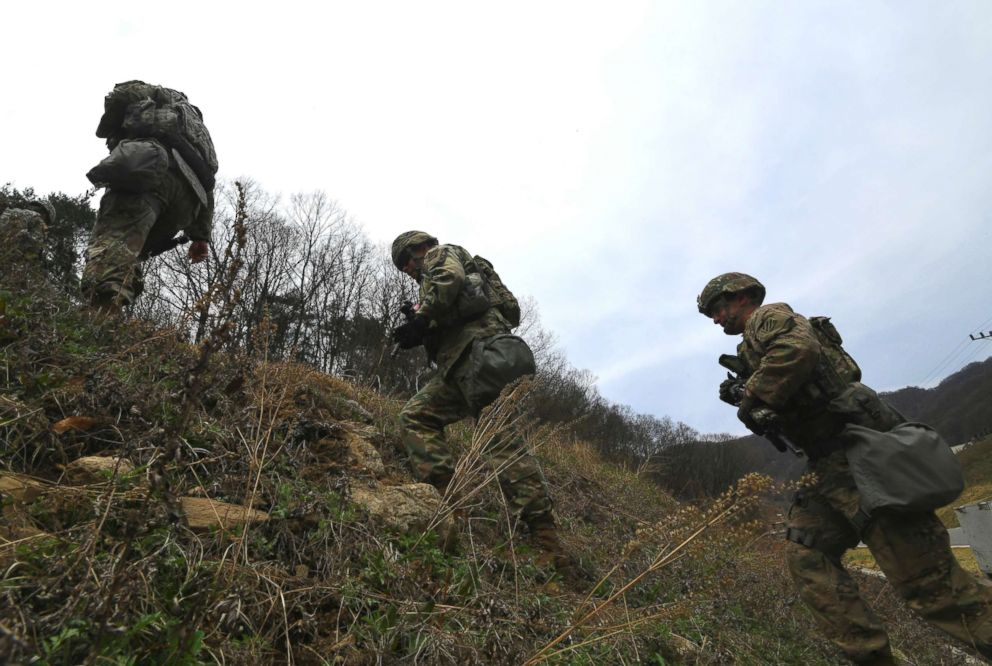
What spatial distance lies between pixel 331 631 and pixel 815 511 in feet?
8.86

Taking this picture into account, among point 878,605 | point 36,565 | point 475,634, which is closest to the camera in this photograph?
point 36,565

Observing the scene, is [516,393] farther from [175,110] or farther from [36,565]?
[175,110]

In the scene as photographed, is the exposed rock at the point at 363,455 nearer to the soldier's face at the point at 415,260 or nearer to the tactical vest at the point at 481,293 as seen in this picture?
the tactical vest at the point at 481,293

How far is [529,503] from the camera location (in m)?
3.19

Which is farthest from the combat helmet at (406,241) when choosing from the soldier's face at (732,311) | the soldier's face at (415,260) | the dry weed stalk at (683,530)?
the dry weed stalk at (683,530)

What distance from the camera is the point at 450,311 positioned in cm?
357

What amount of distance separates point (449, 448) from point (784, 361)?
2.07 meters

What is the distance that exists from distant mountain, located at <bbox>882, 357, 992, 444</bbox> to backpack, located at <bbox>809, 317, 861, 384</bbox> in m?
41.3

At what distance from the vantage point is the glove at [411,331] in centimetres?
361

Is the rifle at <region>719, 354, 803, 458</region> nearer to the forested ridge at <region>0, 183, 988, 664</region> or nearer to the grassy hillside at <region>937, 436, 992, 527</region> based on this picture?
the forested ridge at <region>0, 183, 988, 664</region>

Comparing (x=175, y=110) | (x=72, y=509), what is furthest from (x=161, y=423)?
(x=175, y=110)

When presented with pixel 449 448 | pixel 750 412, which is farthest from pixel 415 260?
pixel 750 412

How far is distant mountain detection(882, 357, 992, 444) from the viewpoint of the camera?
41.8 m

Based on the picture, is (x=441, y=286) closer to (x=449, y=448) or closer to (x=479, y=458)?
(x=449, y=448)
